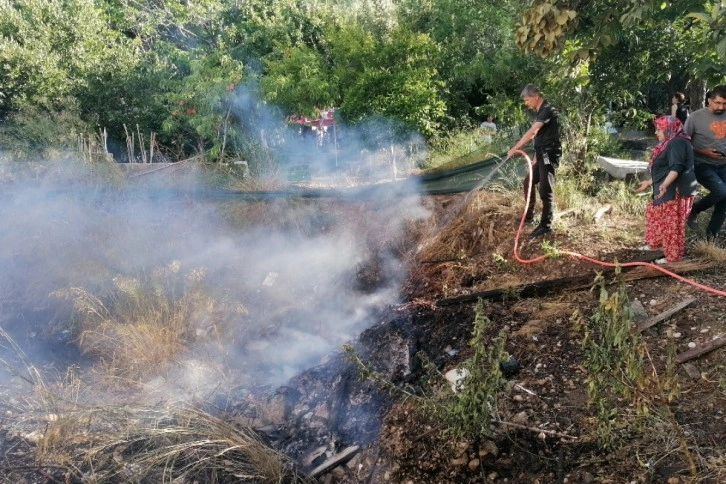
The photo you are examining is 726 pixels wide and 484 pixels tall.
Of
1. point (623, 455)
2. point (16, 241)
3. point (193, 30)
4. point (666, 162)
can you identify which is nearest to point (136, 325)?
point (16, 241)

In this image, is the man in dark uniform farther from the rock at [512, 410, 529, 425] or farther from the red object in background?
the red object in background

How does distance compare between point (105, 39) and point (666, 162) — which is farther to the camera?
point (105, 39)

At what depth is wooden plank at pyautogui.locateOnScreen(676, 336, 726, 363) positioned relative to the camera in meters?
2.98

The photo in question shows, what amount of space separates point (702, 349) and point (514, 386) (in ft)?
3.76

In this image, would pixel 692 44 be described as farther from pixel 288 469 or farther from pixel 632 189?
pixel 288 469

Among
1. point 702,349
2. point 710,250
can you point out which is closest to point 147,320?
point 702,349

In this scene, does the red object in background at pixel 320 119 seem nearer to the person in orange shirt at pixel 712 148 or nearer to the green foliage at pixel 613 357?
the person in orange shirt at pixel 712 148

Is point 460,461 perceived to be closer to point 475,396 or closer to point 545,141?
point 475,396

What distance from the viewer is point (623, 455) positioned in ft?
7.83

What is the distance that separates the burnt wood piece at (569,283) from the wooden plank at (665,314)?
422mm

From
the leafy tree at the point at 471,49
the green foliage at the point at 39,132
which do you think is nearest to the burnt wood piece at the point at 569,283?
the leafy tree at the point at 471,49

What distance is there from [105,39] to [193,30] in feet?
7.52

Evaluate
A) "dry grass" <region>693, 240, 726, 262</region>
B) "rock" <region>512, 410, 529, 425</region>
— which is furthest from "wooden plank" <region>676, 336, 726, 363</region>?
"dry grass" <region>693, 240, 726, 262</region>

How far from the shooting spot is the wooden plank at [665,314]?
11.0 feet
